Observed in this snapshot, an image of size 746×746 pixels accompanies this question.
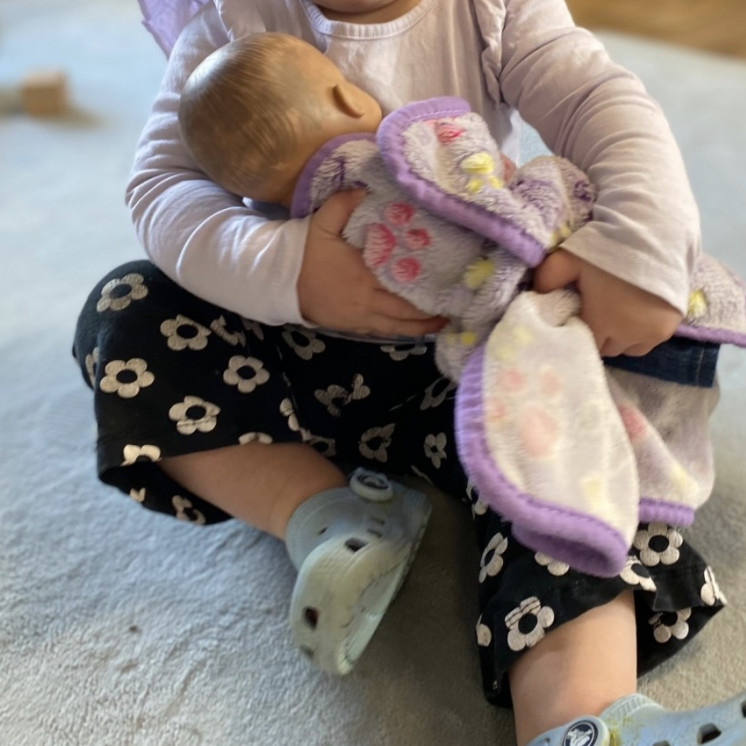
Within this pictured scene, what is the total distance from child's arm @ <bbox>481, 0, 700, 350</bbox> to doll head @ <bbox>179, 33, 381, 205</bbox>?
0.16 meters

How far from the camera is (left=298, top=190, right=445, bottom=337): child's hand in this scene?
22.9 inches

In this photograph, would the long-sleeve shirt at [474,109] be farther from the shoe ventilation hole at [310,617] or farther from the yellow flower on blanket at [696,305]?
the shoe ventilation hole at [310,617]

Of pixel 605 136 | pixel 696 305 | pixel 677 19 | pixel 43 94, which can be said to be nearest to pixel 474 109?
pixel 605 136

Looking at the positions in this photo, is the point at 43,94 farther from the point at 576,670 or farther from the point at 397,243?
the point at 576,670

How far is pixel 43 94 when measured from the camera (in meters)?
1.46

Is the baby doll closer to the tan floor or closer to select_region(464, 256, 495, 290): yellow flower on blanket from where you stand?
select_region(464, 256, 495, 290): yellow flower on blanket

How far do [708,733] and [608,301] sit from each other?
25 cm

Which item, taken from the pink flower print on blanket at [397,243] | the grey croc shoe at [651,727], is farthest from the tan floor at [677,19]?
the grey croc shoe at [651,727]

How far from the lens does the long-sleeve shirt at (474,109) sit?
543 mm

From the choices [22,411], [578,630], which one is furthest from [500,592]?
[22,411]

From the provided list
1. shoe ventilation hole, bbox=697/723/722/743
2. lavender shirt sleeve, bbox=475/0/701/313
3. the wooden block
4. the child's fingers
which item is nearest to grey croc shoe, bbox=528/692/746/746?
shoe ventilation hole, bbox=697/723/722/743

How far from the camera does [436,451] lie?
0.69 metres

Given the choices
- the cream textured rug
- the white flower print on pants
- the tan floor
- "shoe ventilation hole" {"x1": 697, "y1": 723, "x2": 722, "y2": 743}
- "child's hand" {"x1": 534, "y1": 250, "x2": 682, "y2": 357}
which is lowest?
the tan floor

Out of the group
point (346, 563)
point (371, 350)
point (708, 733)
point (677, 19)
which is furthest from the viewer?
point (677, 19)
